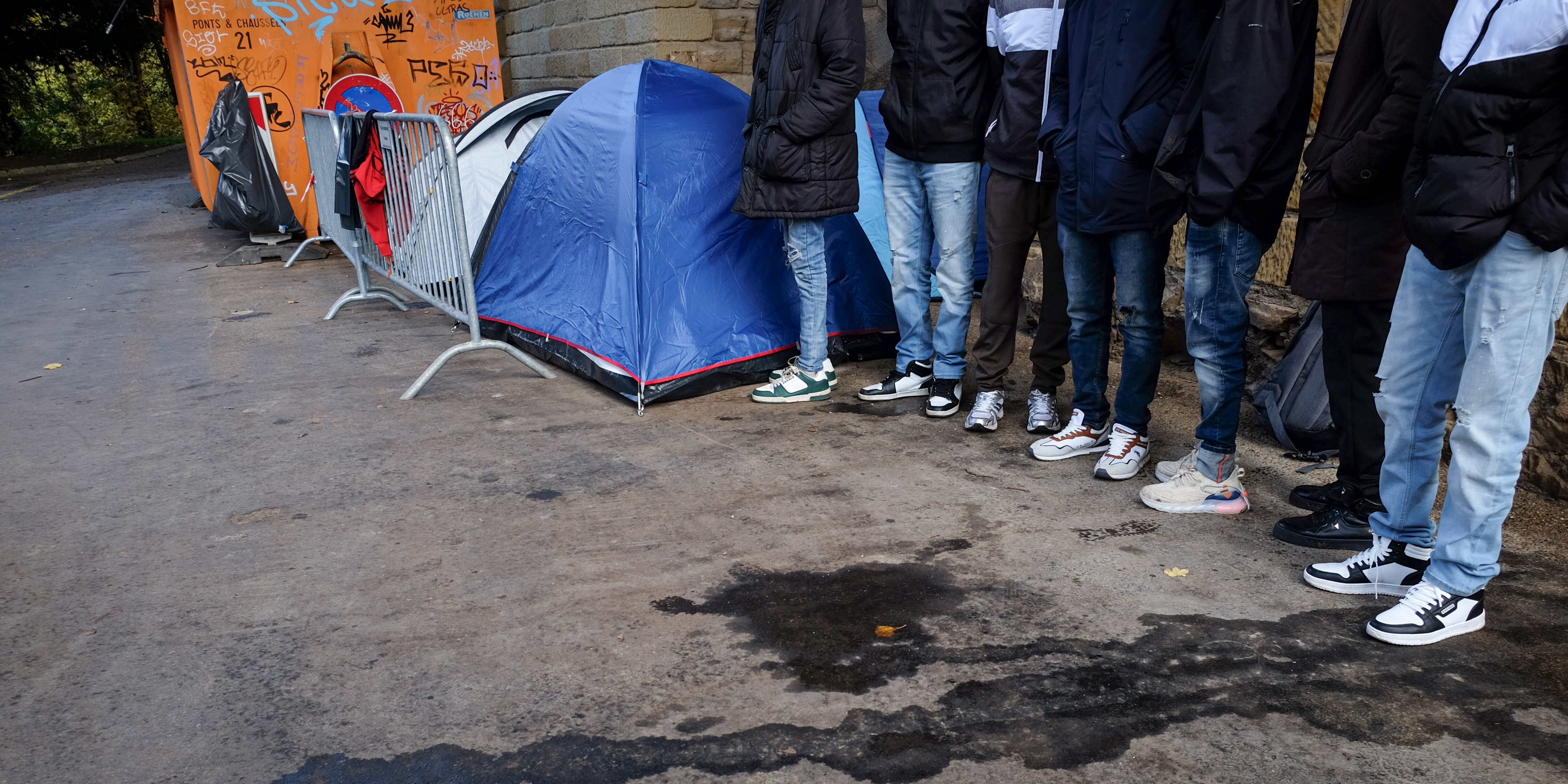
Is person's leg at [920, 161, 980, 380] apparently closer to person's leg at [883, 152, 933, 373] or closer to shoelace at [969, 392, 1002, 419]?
person's leg at [883, 152, 933, 373]

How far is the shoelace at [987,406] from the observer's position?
4406 millimetres

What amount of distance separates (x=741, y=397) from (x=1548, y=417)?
310cm

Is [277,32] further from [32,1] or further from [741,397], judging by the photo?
[32,1]

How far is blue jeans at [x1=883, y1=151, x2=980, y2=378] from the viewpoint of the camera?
4.44 meters

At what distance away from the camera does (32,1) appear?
2061cm

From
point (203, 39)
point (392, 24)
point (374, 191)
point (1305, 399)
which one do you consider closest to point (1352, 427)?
point (1305, 399)

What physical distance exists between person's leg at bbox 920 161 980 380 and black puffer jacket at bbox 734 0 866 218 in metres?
0.41

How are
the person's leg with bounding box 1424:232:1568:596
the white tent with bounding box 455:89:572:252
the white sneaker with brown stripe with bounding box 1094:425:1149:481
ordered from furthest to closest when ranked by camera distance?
the white tent with bounding box 455:89:572:252, the white sneaker with brown stripe with bounding box 1094:425:1149:481, the person's leg with bounding box 1424:232:1568:596

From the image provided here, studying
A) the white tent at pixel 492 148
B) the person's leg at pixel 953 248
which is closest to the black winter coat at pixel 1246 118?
the person's leg at pixel 953 248

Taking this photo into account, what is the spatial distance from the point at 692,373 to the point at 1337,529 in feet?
8.94

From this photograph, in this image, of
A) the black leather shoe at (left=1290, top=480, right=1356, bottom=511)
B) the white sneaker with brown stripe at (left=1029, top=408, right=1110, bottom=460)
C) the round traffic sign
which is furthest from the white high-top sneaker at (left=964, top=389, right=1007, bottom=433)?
the round traffic sign

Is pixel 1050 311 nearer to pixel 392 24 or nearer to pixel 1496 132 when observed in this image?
pixel 1496 132

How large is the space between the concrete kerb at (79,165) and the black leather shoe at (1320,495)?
64.3 feet

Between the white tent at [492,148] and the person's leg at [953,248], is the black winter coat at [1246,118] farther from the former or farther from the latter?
the white tent at [492,148]
